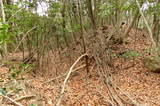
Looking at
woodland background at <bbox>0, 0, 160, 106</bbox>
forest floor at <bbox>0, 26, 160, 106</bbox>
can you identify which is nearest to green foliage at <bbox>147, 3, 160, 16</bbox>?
woodland background at <bbox>0, 0, 160, 106</bbox>

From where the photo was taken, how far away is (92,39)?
744 centimetres

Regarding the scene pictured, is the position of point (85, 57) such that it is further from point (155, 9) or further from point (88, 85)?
point (155, 9)

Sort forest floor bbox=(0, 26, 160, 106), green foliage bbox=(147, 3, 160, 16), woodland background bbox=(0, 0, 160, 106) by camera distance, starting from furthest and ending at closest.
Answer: green foliage bbox=(147, 3, 160, 16), woodland background bbox=(0, 0, 160, 106), forest floor bbox=(0, 26, 160, 106)

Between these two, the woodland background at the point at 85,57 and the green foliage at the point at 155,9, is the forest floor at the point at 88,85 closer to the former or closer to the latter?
the woodland background at the point at 85,57

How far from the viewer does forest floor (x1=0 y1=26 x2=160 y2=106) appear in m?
4.78

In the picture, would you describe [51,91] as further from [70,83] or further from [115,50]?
[115,50]

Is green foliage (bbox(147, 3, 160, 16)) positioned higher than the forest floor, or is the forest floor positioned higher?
green foliage (bbox(147, 3, 160, 16))

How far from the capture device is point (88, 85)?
→ 6.58 meters

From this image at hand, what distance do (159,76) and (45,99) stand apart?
4.47 meters

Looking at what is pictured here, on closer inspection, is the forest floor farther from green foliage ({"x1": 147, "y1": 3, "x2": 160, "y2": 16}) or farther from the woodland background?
green foliage ({"x1": 147, "y1": 3, "x2": 160, "y2": 16})

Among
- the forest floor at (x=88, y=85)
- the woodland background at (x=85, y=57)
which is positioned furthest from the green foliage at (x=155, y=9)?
the forest floor at (x=88, y=85)

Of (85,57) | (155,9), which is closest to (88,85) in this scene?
(85,57)

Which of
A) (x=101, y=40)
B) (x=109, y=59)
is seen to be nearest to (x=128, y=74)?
(x=109, y=59)

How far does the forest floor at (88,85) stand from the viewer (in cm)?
478
